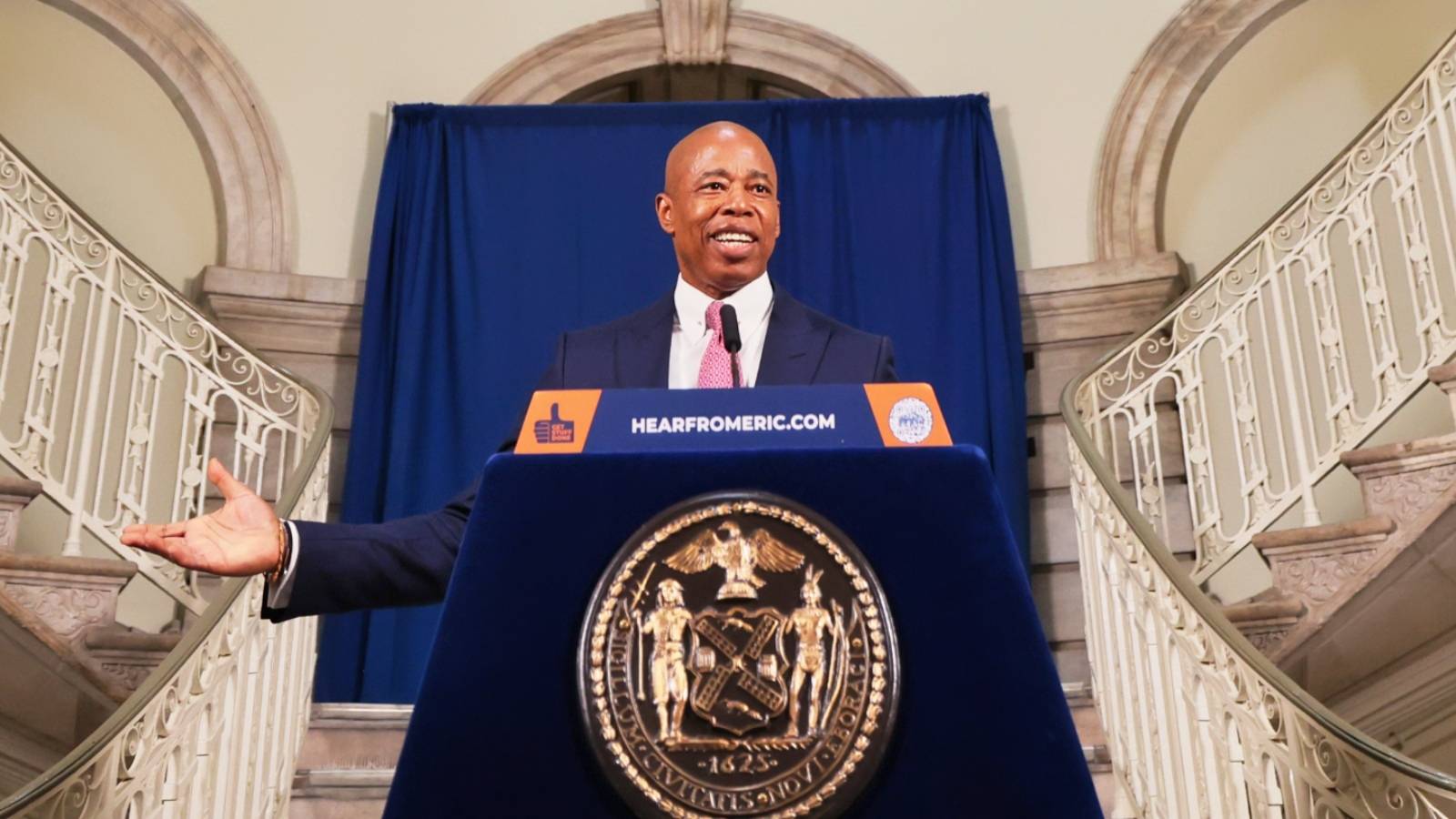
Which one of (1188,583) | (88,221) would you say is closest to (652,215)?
(88,221)

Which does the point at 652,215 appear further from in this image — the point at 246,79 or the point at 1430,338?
the point at 1430,338

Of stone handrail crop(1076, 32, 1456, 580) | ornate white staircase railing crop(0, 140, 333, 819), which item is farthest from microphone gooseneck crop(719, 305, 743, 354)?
stone handrail crop(1076, 32, 1456, 580)

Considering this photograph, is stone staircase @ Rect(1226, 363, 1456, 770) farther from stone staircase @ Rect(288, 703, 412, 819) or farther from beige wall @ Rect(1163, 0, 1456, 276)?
stone staircase @ Rect(288, 703, 412, 819)

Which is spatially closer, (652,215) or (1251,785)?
(1251,785)

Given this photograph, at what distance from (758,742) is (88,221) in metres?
4.40

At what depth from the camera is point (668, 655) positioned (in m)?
1.23

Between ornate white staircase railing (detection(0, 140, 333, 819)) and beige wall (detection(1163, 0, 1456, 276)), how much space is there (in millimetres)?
3864

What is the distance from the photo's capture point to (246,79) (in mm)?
6477

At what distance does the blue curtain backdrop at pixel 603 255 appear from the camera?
610 centimetres

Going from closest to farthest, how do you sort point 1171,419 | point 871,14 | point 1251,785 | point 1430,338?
1. point 1251,785
2. point 1430,338
3. point 1171,419
4. point 871,14

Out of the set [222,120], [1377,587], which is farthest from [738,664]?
[222,120]

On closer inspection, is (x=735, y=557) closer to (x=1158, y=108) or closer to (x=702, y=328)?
(x=702, y=328)

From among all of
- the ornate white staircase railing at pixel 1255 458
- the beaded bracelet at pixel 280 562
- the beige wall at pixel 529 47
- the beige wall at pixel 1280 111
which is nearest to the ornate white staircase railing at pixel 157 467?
the beige wall at pixel 529 47

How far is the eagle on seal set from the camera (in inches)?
48.7
